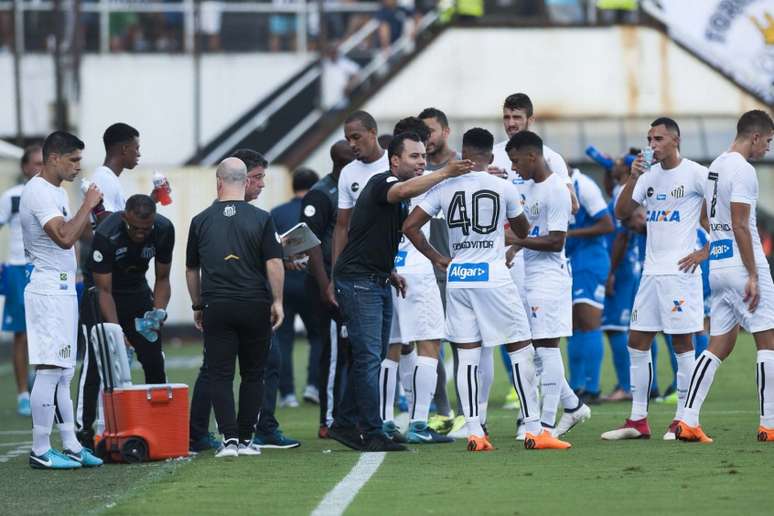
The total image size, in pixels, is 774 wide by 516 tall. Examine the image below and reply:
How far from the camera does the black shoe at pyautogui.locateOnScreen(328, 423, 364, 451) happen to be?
1123 cm

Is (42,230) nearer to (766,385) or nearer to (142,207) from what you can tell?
(142,207)

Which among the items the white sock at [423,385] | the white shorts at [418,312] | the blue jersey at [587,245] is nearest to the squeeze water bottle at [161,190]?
the white shorts at [418,312]

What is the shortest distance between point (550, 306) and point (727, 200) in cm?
145

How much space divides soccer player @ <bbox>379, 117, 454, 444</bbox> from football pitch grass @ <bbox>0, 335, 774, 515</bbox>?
1.01 feet

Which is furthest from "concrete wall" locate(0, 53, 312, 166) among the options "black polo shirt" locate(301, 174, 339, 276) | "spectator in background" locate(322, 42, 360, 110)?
"black polo shirt" locate(301, 174, 339, 276)

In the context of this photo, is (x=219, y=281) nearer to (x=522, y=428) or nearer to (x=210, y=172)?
(x=522, y=428)

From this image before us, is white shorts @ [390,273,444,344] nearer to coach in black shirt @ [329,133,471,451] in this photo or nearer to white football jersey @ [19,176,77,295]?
coach in black shirt @ [329,133,471,451]

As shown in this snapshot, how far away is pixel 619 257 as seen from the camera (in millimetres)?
15633

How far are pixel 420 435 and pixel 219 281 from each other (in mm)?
2038

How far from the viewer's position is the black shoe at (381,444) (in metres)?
11.1

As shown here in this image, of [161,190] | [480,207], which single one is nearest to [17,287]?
[161,190]

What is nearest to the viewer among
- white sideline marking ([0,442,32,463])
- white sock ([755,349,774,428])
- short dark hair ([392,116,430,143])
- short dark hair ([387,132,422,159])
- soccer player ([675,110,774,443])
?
short dark hair ([387,132,422,159])

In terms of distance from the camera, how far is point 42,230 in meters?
10.7

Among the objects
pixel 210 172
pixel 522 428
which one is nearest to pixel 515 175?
pixel 522 428
